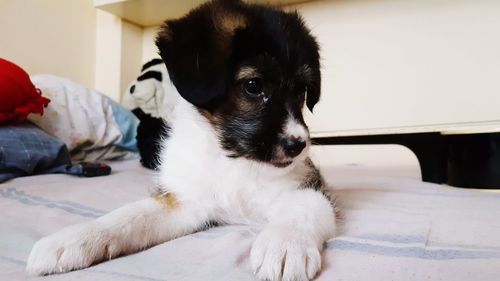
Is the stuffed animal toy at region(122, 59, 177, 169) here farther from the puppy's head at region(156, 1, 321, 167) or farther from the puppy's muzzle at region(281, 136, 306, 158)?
the puppy's muzzle at region(281, 136, 306, 158)

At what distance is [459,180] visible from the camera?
5.62 feet

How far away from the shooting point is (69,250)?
704 millimetres

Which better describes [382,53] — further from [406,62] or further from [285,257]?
[285,257]

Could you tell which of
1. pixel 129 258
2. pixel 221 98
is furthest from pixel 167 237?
pixel 221 98

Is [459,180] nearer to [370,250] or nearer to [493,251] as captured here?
[493,251]

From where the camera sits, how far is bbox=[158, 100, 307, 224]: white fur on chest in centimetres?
102

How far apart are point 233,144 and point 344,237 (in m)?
0.35

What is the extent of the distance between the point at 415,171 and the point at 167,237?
A: 176 centimetres

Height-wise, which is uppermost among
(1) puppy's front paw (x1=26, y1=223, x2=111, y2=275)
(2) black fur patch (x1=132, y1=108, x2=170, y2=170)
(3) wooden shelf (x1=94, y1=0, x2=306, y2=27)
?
(3) wooden shelf (x1=94, y1=0, x2=306, y2=27)

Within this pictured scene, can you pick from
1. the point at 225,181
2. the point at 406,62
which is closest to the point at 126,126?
the point at 225,181

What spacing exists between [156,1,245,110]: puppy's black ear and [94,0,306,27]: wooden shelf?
1743 mm

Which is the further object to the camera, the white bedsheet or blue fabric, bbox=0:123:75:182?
blue fabric, bbox=0:123:75:182

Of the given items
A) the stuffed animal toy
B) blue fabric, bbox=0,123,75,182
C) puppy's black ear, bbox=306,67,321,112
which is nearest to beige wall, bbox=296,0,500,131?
the stuffed animal toy

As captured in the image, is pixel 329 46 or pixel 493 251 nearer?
pixel 493 251
